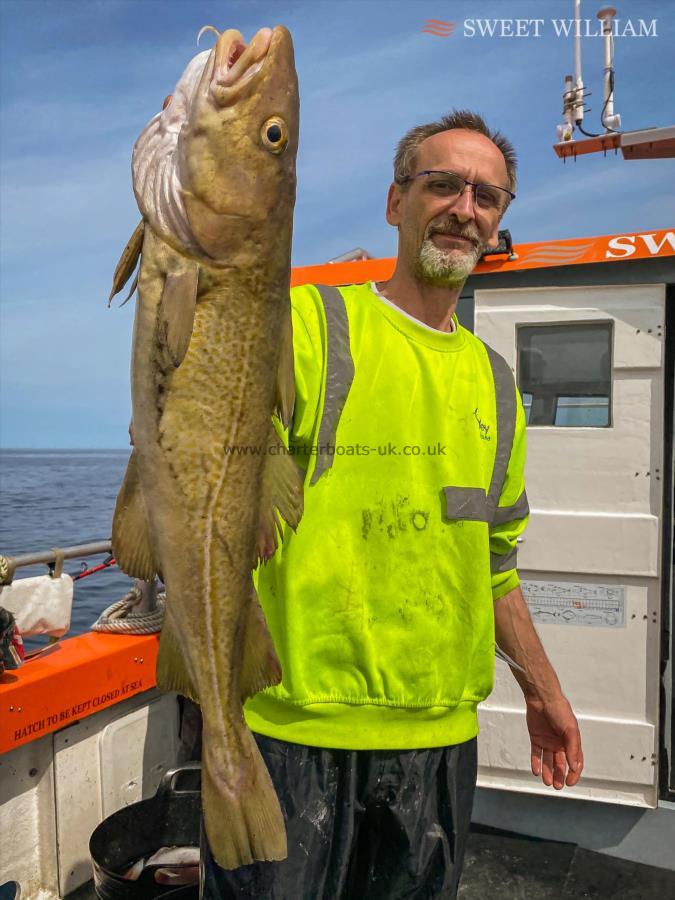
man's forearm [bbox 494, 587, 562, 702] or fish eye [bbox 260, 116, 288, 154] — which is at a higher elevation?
fish eye [bbox 260, 116, 288, 154]

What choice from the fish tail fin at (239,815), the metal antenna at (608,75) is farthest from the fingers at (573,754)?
the metal antenna at (608,75)

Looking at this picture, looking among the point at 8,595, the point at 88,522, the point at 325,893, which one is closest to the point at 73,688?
the point at 8,595

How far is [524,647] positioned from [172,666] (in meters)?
1.32

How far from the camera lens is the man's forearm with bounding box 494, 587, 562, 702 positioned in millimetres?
2545

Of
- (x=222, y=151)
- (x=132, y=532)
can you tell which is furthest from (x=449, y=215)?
(x=132, y=532)

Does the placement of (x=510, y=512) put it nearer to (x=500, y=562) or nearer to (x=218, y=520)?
(x=500, y=562)

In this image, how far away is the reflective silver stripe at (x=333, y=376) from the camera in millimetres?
2039

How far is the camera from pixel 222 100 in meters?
1.59

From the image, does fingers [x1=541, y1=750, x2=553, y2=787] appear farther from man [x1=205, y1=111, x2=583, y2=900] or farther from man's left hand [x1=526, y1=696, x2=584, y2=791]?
man [x1=205, y1=111, x2=583, y2=900]

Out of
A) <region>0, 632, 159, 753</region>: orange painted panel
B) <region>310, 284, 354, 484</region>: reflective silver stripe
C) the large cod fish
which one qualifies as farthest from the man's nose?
<region>0, 632, 159, 753</region>: orange painted panel

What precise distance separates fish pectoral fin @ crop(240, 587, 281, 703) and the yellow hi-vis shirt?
225 mm

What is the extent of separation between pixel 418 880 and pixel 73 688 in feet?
7.14

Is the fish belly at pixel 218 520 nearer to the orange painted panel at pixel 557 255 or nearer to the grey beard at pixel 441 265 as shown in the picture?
the grey beard at pixel 441 265

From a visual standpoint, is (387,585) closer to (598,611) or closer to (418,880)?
(418,880)
